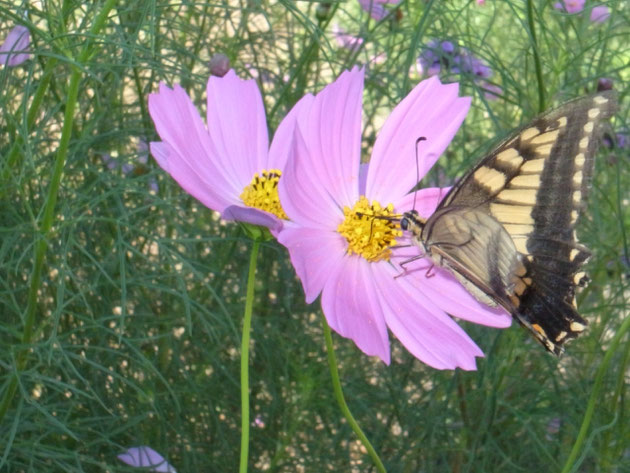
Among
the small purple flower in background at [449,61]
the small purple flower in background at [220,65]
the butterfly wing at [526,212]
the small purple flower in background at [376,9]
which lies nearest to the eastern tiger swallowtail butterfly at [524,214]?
the butterfly wing at [526,212]

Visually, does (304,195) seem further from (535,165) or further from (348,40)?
(348,40)

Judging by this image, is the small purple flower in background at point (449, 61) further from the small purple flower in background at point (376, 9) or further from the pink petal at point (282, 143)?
the pink petal at point (282, 143)

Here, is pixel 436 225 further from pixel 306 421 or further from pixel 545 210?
pixel 306 421

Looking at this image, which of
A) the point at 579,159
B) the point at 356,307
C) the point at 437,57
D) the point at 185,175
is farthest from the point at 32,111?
the point at 437,57

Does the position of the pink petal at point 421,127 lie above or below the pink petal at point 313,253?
above

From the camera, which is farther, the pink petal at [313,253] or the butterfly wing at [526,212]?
the butterfly wing at [526,212]

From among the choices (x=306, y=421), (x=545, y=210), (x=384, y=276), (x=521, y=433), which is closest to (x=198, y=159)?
(x=384, y=276)
